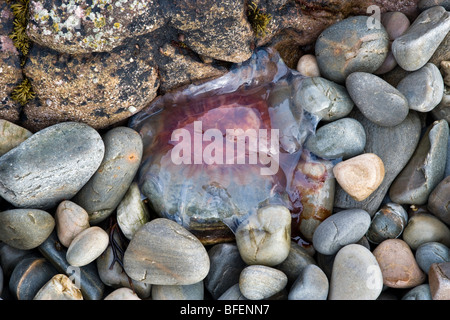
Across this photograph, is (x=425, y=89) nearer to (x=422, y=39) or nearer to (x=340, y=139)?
(x=422, y=39)

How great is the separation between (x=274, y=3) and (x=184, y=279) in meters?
1.93

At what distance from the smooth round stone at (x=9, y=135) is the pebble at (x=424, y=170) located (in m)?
2.63

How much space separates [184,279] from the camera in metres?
2.47

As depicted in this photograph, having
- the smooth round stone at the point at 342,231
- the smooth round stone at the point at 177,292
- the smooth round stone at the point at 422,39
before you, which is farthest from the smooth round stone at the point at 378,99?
the smooth round stone at the point at 177,292

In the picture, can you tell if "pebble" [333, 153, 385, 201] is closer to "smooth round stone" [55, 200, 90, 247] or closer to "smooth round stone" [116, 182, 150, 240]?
"smooth round stone" [116, 182, 150, 240]

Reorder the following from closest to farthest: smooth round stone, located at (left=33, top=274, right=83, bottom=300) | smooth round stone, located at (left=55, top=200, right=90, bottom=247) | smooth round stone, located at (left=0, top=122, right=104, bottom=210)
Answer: smooth round stone, located at (left=33, top=274, right=83, bottom=300) → smooth round stone, located at (left=0, top=122, right=104, bottom=210) → smooth round stone, located at (left=55, top=200, right=90, bottom=247)

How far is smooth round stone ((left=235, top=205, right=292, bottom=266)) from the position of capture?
8.50ft

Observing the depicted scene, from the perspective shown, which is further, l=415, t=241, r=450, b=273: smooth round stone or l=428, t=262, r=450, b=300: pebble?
l=415, t=241, r=450, b=273: smooth round stone

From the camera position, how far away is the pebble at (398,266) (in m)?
2.52

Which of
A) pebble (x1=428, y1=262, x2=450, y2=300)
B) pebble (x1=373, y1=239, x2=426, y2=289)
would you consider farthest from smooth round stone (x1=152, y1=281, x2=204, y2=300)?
pebble (x1=428, y1=262, x2=450, y2=300)

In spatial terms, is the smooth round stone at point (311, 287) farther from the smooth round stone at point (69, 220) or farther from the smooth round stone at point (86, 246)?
the smooth round stone at point (69, 220)

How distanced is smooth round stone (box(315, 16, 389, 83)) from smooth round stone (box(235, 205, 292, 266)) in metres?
1.15

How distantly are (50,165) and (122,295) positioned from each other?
37.0 inches
